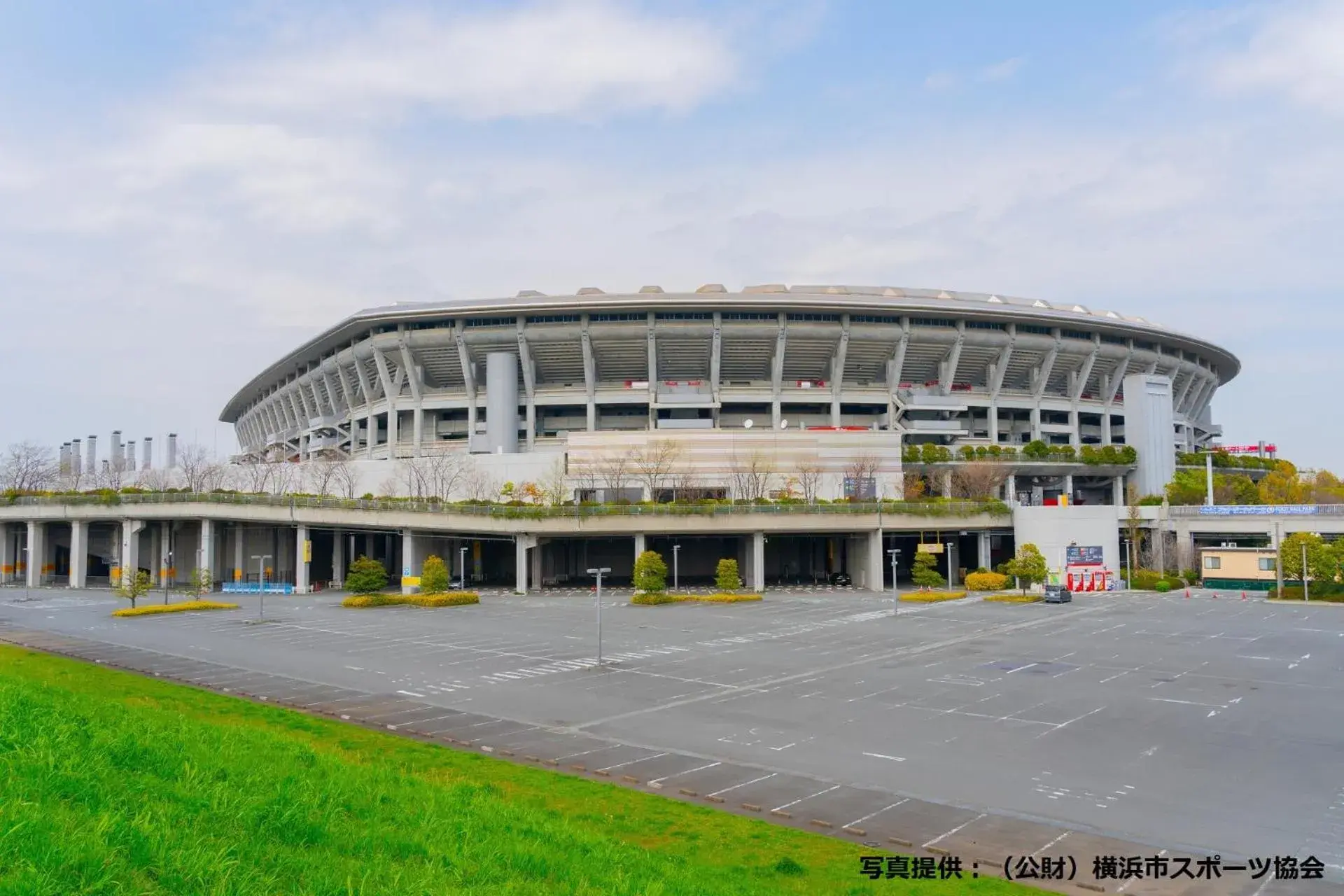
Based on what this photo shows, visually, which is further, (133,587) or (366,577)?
(366,577)

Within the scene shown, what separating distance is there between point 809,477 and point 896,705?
49.6 meters

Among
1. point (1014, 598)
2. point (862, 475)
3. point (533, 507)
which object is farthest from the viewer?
point (862, 475)

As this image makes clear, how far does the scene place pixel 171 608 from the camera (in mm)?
48062

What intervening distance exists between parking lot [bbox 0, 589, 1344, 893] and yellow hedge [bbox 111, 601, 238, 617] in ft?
5.86

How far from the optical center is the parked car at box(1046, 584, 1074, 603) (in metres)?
53.6

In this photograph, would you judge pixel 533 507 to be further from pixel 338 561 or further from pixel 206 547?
pixel 206 547

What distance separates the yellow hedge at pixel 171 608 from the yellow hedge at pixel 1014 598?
149 feet

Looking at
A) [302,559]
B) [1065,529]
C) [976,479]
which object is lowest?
[302,559]

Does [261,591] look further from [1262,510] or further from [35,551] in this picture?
[1262,510]

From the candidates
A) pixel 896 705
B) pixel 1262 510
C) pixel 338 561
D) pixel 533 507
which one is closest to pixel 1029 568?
pixel 1262 510

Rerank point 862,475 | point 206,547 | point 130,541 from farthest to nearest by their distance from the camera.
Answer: point 862,475 → point 130,541 → point 206,547

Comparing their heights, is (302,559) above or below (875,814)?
above

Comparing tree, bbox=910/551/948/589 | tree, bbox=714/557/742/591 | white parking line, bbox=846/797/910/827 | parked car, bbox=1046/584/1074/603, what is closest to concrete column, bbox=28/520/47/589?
tree, bbox=714/557/742/591

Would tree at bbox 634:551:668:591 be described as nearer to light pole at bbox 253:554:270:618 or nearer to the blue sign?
light pole at bbox 253:554:270:618
